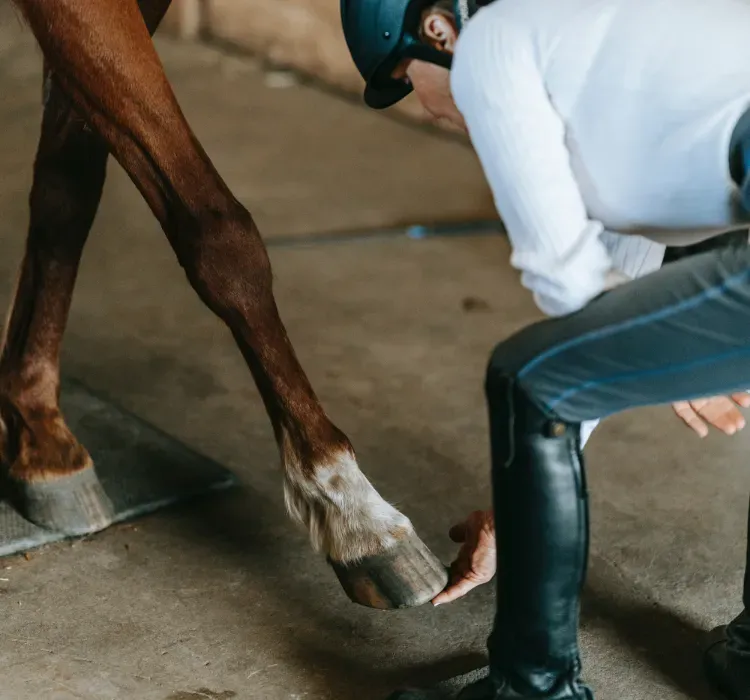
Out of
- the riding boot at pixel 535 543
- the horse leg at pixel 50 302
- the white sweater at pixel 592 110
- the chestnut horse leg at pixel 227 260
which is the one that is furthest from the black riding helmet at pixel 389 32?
the horse leg at pixel 50 302

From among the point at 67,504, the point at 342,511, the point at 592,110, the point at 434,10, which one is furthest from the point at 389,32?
the point at 67,504

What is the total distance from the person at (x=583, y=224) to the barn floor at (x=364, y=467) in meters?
0.34

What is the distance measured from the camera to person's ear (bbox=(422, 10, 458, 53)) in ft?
4.44

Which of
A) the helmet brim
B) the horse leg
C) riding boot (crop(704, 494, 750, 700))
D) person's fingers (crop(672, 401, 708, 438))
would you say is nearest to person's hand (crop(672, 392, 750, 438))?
person's fingers (crop(672, 401, 708, 438))

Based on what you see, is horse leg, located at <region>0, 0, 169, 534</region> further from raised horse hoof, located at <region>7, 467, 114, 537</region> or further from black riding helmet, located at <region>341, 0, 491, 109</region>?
black riding helmet, located at <region>341, 0, 491, 109</region>

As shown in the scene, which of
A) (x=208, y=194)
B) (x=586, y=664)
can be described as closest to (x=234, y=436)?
(x=208, y=194)

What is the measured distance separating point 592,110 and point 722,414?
20.0 inches

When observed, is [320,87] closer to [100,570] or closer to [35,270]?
[35,270]

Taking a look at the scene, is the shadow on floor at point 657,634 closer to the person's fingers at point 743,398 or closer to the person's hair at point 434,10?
the person's fingers at point 743,398

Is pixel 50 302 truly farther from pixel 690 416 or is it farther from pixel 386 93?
pixel 690 416

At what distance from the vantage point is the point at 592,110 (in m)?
1.20

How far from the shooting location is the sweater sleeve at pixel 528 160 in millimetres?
1172

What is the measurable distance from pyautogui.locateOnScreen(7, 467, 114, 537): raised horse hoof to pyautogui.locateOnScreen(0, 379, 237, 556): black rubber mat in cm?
2

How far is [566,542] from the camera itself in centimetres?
123
